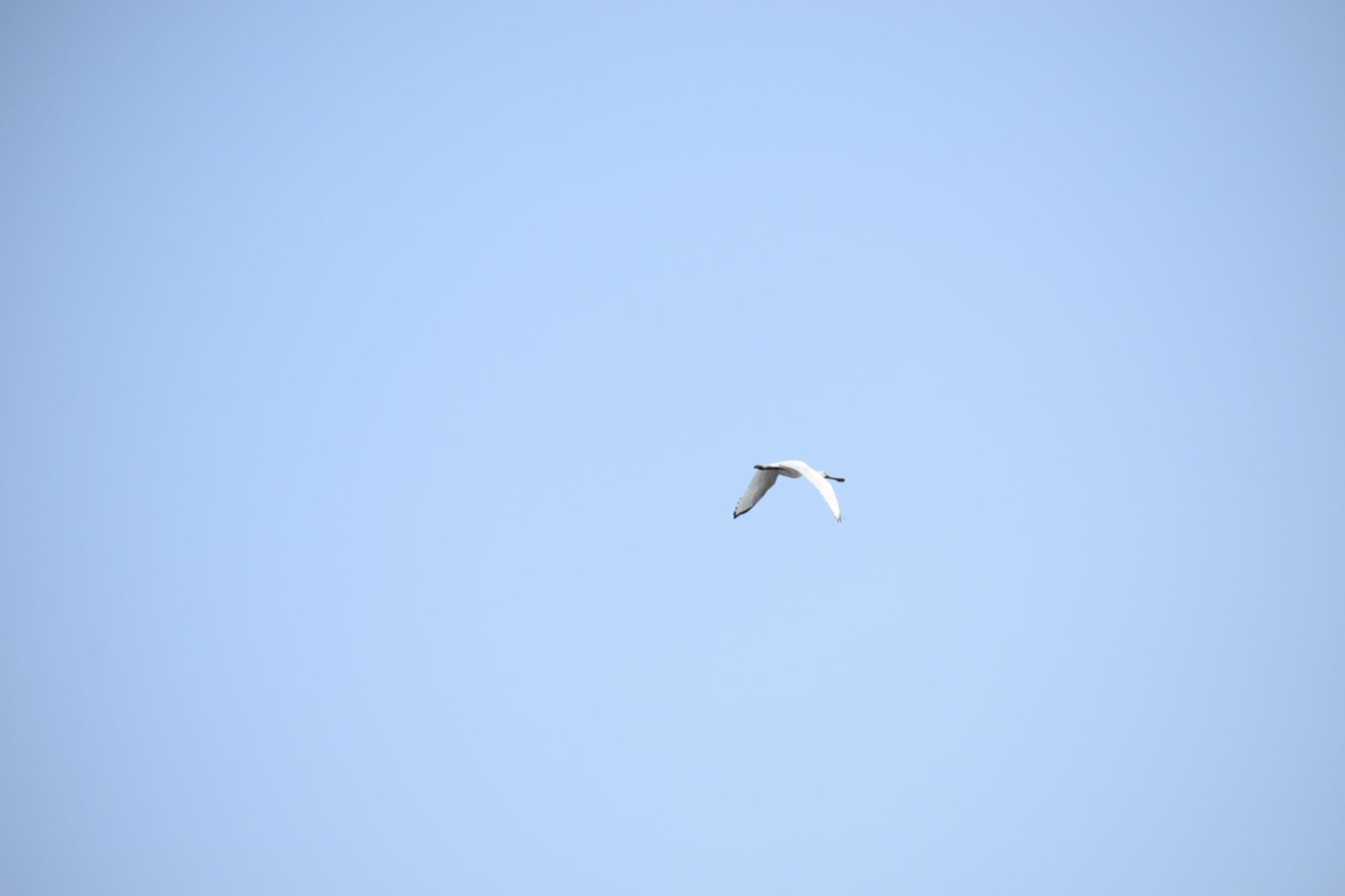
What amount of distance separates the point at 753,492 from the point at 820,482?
20.6 feet

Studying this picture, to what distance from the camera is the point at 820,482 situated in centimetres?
4288

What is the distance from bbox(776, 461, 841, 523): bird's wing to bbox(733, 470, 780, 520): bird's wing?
2141 mm

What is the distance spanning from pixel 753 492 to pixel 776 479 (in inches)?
39.7

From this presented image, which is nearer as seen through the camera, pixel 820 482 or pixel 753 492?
pixel 820 482

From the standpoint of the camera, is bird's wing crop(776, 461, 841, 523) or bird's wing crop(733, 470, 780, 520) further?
bird's wing crop(733, 470, 780, 520)

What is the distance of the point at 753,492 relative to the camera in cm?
4888

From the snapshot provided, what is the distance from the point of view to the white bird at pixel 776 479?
41.8 metres

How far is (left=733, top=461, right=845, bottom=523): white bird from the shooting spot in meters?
41.8

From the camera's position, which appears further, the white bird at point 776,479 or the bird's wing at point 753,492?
the bird's wing at point 753,492

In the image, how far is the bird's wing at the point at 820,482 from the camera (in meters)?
40.1

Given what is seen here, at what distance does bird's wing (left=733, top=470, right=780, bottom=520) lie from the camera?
160 ft

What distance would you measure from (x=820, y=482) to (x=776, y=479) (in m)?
5.89

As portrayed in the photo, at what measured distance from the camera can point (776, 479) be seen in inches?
1917

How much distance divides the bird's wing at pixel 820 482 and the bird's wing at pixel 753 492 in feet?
7.02
